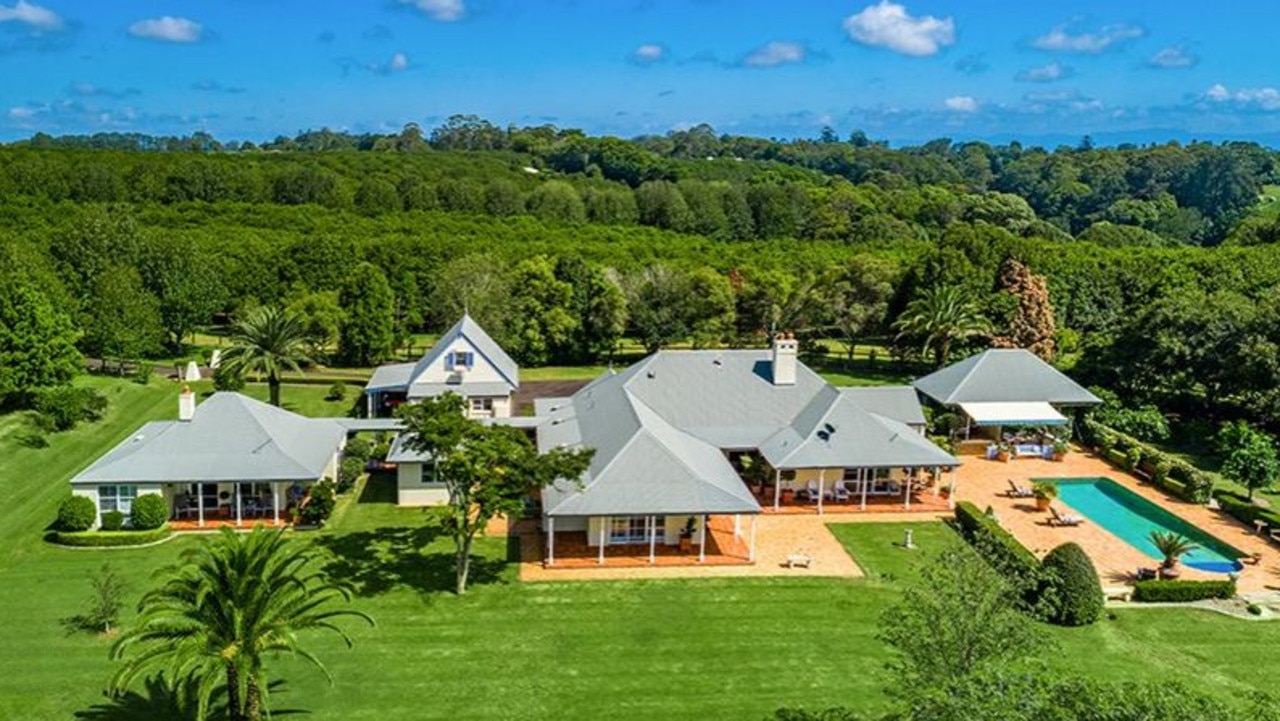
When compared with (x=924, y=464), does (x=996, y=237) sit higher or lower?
higher

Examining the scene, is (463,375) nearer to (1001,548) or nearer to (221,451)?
(221,451)

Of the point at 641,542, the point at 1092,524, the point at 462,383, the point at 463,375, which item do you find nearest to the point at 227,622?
the point at 641,542

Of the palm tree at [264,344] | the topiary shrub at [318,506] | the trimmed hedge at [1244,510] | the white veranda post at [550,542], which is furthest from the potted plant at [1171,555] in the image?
the palm tree at [264,344]

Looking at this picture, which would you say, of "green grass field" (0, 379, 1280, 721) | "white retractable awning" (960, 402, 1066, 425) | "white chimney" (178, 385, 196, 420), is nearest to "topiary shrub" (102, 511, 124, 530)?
"green grass field" (0, 379, 1280, 721)

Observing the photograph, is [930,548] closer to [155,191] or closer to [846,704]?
[846,704]

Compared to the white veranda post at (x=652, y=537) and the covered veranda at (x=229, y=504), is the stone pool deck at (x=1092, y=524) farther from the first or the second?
the covered veranda at (x=229, y=504)

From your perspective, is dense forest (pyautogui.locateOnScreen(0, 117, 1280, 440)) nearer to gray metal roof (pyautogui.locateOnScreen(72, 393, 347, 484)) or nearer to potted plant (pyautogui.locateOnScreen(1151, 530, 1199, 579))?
gray metal roof (pyautogui.locateOnScreen(72, 393, 347, 484))

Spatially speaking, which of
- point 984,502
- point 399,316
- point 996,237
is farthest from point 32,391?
point 996,237
